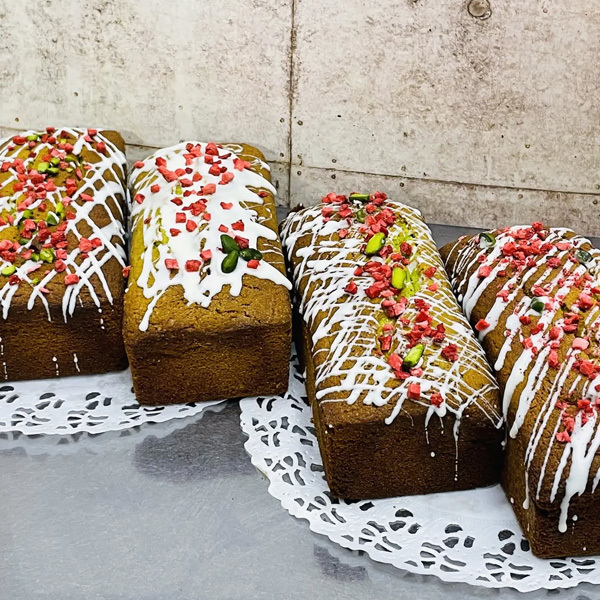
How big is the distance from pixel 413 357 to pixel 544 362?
0.30m

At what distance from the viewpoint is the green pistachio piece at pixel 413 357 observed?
1861mm

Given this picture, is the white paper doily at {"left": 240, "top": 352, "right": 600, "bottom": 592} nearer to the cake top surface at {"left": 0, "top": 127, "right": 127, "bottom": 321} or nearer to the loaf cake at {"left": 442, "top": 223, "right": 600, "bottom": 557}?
the loaf cake at {"left": 442, "top": 223, "right": 600, "bottom": 557}

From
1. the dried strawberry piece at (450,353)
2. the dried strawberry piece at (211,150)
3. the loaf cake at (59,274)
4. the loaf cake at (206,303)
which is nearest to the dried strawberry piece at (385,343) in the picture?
the dried strawberry piece at (450,353)

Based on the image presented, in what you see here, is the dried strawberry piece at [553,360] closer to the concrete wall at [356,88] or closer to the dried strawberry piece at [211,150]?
the concrete wall at [356,88]

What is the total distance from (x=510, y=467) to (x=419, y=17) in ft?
4.67

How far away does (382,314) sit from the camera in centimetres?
202

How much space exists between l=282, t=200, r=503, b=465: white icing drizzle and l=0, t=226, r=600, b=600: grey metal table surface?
12.5 inches

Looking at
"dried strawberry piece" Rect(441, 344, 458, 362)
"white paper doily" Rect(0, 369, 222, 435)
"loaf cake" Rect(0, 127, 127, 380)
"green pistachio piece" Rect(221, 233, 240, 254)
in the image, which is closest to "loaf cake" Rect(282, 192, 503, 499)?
"dried strawberry piece" Rect(441, 344, 458, 362)

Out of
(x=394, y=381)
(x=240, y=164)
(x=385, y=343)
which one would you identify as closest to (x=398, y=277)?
(x=385, y=343)

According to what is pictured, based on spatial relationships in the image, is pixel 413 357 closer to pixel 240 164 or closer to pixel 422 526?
pixel 422 526

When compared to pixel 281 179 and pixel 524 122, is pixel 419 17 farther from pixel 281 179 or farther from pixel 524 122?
pixel 281 179

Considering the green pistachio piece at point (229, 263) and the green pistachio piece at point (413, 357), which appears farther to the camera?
the green pistachio piece at point (229, 263)

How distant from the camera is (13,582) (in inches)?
66.8

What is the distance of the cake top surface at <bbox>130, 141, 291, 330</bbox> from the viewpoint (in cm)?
212
